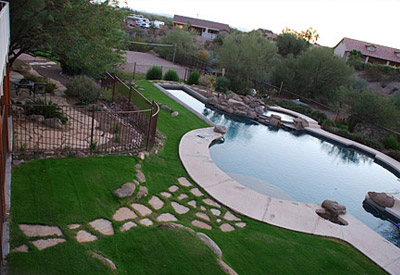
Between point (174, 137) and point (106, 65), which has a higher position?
point (106, 65)

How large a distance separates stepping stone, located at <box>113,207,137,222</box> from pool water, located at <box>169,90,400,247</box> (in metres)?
4.33

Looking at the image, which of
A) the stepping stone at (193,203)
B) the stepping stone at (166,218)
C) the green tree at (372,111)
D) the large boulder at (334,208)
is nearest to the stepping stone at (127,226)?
the stepping stone at (166,218)

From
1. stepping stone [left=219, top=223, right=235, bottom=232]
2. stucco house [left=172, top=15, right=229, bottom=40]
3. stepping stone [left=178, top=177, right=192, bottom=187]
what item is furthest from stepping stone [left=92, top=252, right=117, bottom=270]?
stucco house [left=172, top=15, right=229, bottom=40]

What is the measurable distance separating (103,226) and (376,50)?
56848 mm

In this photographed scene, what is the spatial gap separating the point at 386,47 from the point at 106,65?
56.0 m

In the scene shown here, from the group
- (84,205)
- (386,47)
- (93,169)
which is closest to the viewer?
(84,205)

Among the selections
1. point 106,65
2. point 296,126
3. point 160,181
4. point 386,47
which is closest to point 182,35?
point 296,126

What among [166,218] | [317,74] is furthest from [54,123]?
[317,74]

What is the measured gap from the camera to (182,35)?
34.2m

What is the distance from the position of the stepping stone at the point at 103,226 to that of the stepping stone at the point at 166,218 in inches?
40.4

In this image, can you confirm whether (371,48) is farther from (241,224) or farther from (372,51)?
(241,224)

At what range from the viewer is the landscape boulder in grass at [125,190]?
652 centimetres

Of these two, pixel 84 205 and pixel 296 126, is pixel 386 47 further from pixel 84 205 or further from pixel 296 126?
pixel 84 205

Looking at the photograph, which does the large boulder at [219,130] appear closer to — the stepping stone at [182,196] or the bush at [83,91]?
the bush at [83,91]
